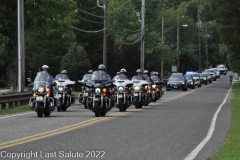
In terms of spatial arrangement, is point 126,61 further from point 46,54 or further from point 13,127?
point 13,127

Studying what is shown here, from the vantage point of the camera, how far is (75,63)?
66.3 metres

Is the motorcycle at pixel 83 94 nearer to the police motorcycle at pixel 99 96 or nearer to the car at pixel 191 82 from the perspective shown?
the police motorcycle at pixel 99 96

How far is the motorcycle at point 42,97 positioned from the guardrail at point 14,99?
20.4ft

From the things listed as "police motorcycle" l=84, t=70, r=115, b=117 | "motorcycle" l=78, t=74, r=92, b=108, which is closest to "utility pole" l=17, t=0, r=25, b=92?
"motorcycle" l=78, t=74, r=92, b=108

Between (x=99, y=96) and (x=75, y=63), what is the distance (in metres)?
42.3

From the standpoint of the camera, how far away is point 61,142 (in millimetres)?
15430

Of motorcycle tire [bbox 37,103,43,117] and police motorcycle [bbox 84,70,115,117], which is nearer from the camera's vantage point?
motorcycle tire [bbox 37,103,43,117]

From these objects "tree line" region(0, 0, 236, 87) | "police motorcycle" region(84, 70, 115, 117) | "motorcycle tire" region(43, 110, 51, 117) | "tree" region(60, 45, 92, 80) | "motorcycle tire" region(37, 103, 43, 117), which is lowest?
"motorcycle tire" region(43, 110, 51, 117)

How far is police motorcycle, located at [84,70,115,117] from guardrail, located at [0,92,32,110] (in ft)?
23.6

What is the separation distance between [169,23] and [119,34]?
4214cm

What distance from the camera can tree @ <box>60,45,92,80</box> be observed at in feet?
217

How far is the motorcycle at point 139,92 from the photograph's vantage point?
104 feet

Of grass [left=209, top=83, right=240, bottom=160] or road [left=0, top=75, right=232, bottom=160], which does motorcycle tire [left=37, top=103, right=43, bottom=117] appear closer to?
road [left=0, top=75, right=232, bottom=160]

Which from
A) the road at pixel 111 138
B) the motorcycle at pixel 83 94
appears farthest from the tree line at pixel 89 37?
the road at pixel 111 138
